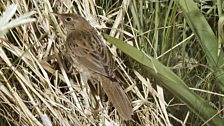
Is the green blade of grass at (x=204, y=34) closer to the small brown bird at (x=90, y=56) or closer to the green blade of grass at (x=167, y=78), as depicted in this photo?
the green blade of grass at (x=167, y=78)

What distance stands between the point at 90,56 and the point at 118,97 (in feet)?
1.09

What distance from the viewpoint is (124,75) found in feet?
7.02

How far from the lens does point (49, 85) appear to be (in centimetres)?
196

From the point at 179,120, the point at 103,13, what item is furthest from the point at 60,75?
the point at 179,120

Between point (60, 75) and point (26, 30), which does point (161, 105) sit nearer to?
point (60, 75)

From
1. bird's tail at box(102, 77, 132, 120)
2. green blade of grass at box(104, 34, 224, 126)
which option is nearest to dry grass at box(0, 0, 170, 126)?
bird's tail at box(102, 77, 132, 120)

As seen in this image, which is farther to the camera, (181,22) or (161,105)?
(181,22)

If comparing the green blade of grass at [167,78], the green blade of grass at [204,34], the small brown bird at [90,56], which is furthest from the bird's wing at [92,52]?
the green blade of grass at [204,34]

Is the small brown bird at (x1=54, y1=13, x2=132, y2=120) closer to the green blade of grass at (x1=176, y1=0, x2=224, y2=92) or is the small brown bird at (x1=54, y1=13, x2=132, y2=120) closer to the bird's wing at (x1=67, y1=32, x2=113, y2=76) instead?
the bird's wing at (x1=67, y1=32, x2=113, y2=76)

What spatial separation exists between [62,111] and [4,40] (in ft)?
1.34

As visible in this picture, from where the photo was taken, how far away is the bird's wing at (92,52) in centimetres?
215

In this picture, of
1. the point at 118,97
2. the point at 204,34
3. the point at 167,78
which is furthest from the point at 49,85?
the point at 204,34

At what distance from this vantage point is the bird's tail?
6.46ft

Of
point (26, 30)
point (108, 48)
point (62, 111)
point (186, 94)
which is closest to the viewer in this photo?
point (186, 94)
